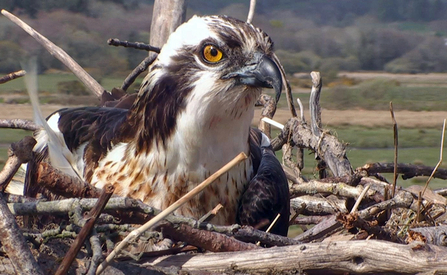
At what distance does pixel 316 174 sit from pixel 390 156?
5335 millimetres

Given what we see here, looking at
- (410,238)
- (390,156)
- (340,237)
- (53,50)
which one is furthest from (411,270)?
(390,156)

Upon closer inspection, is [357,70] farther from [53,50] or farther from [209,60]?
[209,60]

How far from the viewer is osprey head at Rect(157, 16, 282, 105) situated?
271 centimetres

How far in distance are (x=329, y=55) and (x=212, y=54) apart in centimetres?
992

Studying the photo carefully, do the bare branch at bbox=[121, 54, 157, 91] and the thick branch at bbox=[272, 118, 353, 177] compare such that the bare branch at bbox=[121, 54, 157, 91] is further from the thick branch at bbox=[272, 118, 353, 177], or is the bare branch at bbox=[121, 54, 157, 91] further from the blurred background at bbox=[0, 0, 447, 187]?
the blurred background at bbox=[0, 0, 447, 187]

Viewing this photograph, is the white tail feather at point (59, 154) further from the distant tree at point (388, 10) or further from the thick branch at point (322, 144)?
the distant tree at point (388, 10)

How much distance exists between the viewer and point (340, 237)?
8.66 ft

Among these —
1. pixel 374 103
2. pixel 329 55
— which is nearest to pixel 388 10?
pixel 329 55

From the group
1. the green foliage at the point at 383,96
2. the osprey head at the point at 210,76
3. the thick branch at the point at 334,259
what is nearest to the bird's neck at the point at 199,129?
the osprey head at the point at 210,76

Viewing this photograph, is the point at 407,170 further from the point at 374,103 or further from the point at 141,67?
the point at 374,103

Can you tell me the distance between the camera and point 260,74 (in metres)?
2.70

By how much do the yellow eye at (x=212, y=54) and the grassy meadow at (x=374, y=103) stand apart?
13.4 ft

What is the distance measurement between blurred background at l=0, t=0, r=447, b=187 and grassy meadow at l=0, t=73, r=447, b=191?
0.07 ft

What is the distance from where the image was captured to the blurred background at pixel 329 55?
8.33 m
